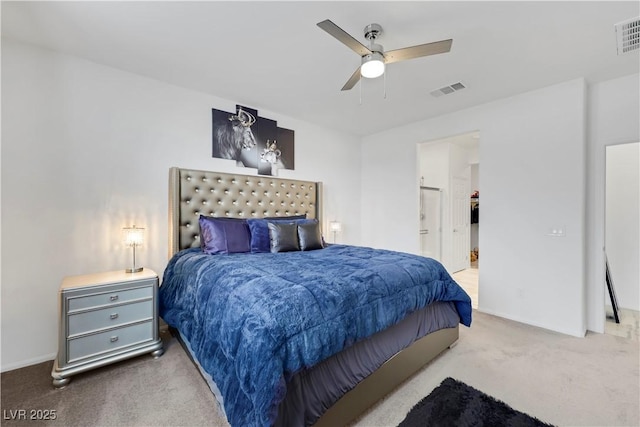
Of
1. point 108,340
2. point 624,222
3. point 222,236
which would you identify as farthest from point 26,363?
point 624,222

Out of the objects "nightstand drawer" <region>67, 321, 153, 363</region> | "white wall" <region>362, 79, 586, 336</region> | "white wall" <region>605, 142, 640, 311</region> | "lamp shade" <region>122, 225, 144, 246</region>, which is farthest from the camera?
"white wall" <region>605, 142, 640, 311</region>

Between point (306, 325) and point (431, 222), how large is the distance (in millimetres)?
4497

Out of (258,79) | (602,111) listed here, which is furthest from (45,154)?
(602,111)

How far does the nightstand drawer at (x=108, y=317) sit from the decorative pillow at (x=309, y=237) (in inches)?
62.2

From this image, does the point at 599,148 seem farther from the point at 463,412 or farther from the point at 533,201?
the point at 463,412

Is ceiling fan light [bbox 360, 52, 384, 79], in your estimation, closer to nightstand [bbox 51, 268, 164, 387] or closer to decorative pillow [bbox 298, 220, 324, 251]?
decorative pillow [bbox 298, 220, 324, 251]

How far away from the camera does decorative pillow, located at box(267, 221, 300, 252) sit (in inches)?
116

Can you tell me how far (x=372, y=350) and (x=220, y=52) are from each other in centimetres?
274

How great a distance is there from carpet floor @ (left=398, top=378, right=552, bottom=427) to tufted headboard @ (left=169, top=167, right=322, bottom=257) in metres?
2.68

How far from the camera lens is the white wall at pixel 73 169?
220 centimetres

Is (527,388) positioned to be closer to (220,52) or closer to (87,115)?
(220,52)

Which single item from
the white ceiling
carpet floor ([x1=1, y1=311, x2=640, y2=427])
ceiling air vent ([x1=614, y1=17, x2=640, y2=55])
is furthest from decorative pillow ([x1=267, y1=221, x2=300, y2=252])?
ceiling air vent ([x1=614, y1=17, x2=640, y2=55])

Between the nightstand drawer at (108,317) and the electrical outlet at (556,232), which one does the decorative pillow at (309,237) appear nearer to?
the nightstand drawer at (108,317)

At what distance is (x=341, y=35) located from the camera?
1702mm
